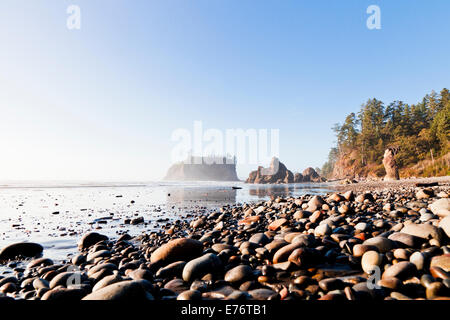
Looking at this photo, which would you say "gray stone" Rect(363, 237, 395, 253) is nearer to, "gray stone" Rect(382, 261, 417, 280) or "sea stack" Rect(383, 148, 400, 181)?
"gray stone" Rect(382, 261, 417, 280)

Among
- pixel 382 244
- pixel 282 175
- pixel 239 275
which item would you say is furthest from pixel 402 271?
pixel 282 175

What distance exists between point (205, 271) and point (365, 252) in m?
2.80

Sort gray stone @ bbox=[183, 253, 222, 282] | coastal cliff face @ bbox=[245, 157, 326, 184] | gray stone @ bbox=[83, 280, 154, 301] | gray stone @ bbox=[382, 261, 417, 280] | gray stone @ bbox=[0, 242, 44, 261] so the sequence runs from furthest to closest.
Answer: coastal cliff face @ bbox=[245, 157, 326, 184]
gray stone @ bbox=[0, 242, 44, 261]
gray stone @ bbox=[183, 253, 222, 282]
gray stone @ bbox=[382, 261, 417, 280]
gray stone @ bbox=[83, 280, 154, 301]

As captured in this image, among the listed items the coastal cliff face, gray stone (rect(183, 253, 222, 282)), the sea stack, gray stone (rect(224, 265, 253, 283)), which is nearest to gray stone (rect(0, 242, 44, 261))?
gray stone (rect(183, 253, 222, 282))

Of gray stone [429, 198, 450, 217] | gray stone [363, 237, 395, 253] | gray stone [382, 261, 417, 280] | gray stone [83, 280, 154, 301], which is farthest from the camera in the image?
gray stone [429, 198, 450, 217]

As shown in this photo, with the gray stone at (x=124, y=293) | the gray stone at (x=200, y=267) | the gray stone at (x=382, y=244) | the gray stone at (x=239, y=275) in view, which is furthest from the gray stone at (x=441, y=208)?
the gray stone at (x=124, y=293)

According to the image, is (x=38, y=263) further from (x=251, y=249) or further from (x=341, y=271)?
(x=341, y=271)

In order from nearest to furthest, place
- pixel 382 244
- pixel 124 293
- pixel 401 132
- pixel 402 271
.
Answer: pixel 124 293 → pixel 402 271 → pixel 382 244 → pixel 401 132

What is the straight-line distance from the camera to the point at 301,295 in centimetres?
263

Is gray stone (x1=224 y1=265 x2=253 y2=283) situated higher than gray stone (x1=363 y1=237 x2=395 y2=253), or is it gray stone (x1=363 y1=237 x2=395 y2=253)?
gray stone (x1=363 y1=237 x2=395 y2=253)

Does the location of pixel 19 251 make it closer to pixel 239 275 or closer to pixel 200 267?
pixel 200 267

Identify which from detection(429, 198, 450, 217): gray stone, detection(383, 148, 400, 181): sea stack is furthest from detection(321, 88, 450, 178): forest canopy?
detection(429, 198, 450, 217): gray stone

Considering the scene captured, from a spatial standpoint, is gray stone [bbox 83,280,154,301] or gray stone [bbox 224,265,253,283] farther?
gray stone [bbox 224,265,253,283]

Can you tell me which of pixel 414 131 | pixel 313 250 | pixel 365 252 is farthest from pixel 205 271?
pixel 414 131
